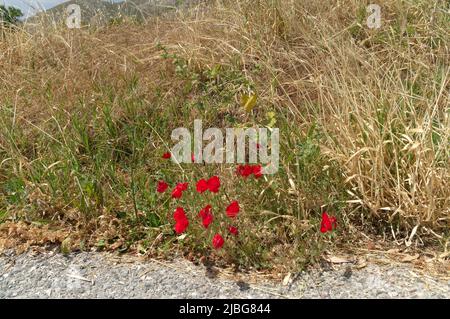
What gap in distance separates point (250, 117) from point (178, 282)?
142 centimetres

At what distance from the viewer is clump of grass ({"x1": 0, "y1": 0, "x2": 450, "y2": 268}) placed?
221 centimetres

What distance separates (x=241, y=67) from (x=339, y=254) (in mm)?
1803

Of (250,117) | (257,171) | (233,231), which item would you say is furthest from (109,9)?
(233,231)

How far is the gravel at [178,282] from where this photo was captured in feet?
6.03

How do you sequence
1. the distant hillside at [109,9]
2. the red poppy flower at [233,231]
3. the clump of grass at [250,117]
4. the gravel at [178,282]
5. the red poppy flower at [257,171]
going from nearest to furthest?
the gravel at [178,282]
the red poppy flower at [233,231]
the red poppy flower at [257,171]
the clump of grass at [250,117]
the distant hillside at [109,9]

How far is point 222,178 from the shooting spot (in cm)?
245

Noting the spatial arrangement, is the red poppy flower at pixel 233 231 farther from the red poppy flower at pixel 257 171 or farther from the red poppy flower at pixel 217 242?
the red poppy flower at pixel 257 171

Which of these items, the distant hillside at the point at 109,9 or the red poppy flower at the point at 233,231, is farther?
the distant hillside at the point at 109,9

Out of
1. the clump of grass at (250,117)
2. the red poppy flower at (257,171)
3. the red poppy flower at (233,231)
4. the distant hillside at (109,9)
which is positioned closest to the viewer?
the red poppy flower at (233,231)

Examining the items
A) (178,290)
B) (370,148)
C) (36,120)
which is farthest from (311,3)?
(178,290)

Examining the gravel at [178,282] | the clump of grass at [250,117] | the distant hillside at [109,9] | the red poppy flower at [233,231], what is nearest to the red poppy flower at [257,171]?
the clump of grass at [250,117]

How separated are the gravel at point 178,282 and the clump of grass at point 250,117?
13 centimetres

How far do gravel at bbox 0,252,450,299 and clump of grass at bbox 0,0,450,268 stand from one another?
Result: 126 millimetres

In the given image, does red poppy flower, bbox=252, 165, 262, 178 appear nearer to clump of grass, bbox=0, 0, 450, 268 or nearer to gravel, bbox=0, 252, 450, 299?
clump of grass, bbox=0, 0, 450, 268
